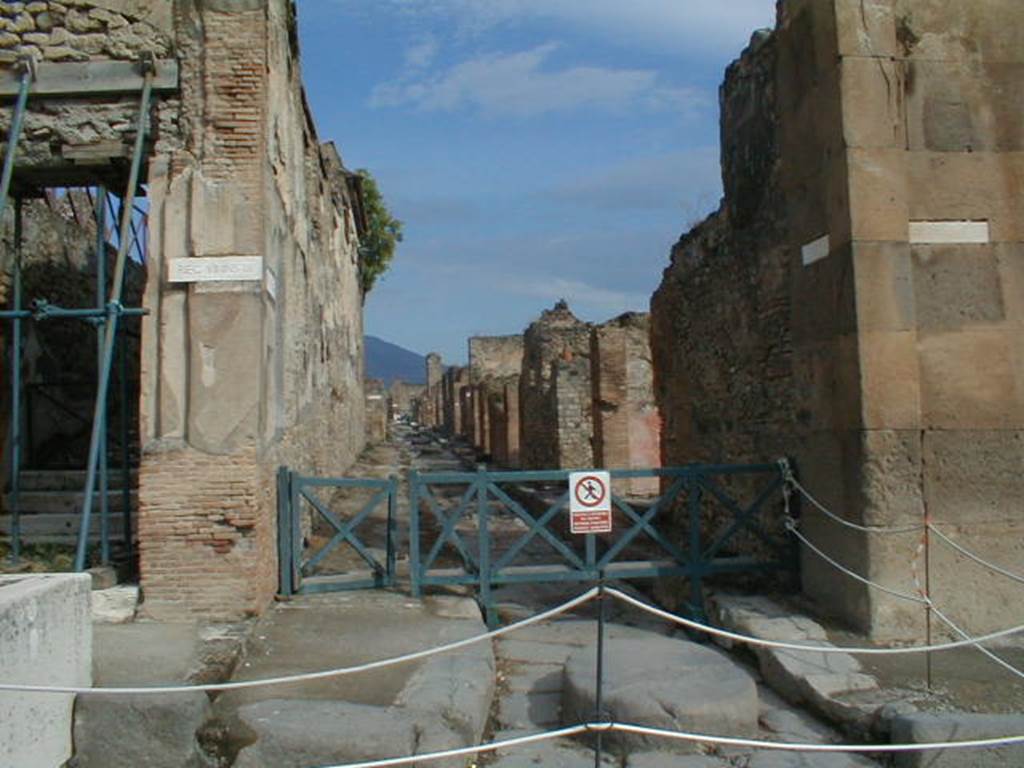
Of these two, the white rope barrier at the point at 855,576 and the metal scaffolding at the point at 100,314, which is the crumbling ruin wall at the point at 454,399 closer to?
the metal scaffolding at the point at 100,314

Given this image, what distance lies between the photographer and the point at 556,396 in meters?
17.6

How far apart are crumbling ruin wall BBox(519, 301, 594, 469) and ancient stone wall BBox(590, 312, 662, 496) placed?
1042 mm

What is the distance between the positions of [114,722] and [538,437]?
14777mm

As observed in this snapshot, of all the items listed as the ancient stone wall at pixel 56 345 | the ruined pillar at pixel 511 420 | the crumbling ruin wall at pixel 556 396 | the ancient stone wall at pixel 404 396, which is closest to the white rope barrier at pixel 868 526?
the ancient stone wall at pixel 56 345

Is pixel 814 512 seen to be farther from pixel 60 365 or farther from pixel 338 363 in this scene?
pixel 338 363

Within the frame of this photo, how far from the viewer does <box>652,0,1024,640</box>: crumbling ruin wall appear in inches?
264

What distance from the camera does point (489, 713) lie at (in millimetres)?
5602

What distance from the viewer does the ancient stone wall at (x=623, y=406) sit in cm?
1520

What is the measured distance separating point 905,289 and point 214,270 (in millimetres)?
4702

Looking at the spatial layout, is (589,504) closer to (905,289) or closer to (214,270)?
(905,289)

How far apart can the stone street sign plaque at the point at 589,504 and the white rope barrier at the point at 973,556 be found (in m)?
2.24

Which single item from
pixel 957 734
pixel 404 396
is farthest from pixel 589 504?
pixel 404 396

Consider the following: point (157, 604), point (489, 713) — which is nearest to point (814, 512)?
point (489, 713)

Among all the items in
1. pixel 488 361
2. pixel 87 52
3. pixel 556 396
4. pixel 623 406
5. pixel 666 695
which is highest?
pixel 488 361
